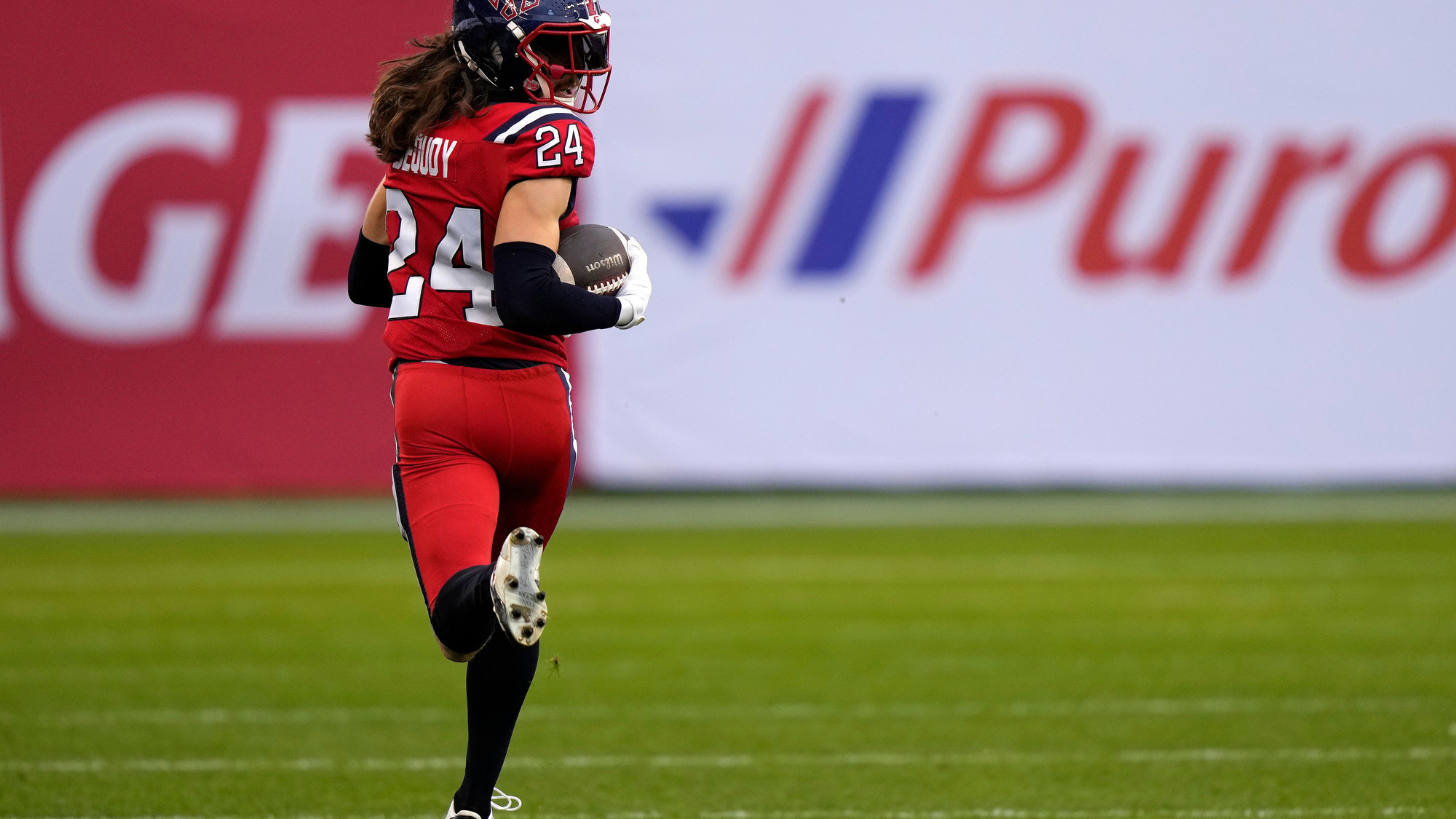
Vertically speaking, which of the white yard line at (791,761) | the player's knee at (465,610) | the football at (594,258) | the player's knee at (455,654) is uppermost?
the football at (594,258)

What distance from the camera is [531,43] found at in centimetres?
325

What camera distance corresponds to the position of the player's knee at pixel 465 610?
296 centimetres

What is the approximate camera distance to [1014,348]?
10.2m

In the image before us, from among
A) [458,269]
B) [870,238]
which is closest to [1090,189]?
[870,238]

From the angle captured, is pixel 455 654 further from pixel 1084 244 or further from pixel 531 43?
pixel 1084 244

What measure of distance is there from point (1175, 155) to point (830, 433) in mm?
2630

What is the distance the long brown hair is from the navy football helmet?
0.12ft

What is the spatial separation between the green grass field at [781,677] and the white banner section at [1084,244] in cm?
82

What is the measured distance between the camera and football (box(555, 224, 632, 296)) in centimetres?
334

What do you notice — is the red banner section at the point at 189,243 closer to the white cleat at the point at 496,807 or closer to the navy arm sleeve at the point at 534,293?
the white cleat at the point at 496,807

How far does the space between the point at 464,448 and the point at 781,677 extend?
296cm

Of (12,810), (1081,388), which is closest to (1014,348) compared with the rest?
(1081,388)

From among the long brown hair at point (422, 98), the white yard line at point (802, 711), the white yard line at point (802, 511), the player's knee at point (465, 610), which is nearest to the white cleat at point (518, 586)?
the player's knee at point (465, 610)

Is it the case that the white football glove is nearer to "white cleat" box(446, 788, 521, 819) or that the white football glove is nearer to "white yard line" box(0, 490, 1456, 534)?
"white cleat" box(446, 788, 521, 819)
